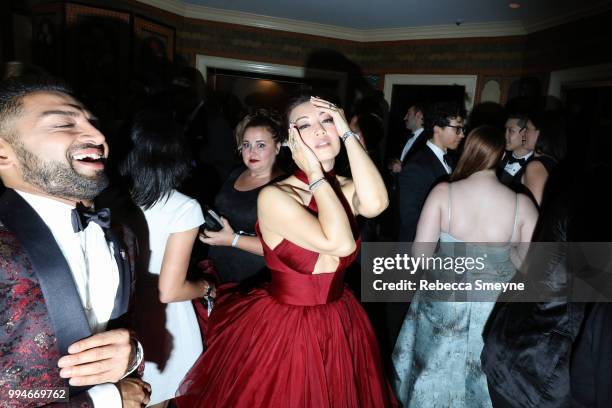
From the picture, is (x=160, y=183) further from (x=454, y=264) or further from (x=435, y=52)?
(x=435, y=52)

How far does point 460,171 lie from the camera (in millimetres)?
2268

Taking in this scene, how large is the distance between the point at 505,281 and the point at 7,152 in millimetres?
2251

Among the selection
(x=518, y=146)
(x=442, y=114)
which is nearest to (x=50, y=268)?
(x=442, y=114)

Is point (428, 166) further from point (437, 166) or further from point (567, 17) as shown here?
point (567, 17)

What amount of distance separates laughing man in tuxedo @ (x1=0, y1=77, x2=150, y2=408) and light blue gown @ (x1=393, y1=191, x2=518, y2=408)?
1649 millimetres

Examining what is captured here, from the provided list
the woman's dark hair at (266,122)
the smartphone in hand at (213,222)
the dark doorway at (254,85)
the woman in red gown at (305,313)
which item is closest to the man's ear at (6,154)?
the woman in red gown at (305,313)

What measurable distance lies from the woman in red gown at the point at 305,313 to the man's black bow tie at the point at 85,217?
1.82 feet

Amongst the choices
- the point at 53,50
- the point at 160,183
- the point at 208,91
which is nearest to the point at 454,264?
the point at 160,183

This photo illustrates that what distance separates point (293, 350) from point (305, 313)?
150 mm

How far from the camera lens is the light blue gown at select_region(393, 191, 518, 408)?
2131mm

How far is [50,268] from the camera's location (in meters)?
0.90

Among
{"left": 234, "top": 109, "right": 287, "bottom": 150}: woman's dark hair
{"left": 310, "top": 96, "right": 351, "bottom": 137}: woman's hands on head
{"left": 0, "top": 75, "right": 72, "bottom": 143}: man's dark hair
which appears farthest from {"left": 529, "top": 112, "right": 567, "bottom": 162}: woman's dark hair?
{"left": 0, "top": 75, "right": 72, "bottom": 143}: man's dark hair

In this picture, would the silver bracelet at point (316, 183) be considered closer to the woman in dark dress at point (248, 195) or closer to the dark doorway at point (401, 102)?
the woman in dark dress at point (248, 195)

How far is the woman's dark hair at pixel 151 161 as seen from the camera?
155 cm
